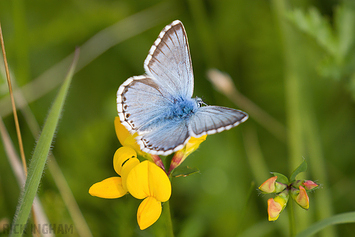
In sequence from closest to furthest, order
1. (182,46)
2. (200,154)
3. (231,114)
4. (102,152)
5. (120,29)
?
1. (231,114)
2. (182,46)
3. (102,152)
4. (200,154)
5. (120,29)

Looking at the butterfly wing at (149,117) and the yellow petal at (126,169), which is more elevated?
the butterfly wing at (149,117)

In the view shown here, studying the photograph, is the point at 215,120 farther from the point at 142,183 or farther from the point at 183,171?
the point at 142,183

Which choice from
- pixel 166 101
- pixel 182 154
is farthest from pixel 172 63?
pixel 182 154

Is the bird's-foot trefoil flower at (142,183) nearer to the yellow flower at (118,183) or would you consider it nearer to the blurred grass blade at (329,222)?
the yellow flower at (118,183)

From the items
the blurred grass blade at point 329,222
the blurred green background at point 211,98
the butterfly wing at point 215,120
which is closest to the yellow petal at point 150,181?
the butterfly wing at point 215,120

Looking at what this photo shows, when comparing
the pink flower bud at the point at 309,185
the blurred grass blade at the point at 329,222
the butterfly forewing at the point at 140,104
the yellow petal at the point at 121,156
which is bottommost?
the blurred grass blade at the point at 329,222

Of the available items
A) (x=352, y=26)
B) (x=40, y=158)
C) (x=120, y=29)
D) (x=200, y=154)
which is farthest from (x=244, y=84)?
(x=40, y=158)

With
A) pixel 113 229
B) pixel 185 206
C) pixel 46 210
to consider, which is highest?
pixel 46 210

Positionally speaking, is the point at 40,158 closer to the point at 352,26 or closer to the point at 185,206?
the point at 185,206
